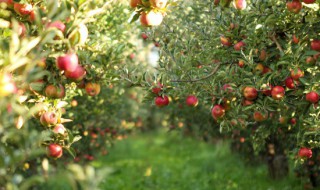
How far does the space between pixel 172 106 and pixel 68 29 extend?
6.24 m

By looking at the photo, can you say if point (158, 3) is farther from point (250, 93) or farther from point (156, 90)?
point (250, 93)

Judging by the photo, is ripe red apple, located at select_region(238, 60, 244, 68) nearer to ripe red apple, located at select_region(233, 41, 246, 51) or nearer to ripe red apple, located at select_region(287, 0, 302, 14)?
ripe red apple, located at select_region(233, 41, 246, 51)

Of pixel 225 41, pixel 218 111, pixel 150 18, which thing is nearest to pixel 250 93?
pixel 218 111

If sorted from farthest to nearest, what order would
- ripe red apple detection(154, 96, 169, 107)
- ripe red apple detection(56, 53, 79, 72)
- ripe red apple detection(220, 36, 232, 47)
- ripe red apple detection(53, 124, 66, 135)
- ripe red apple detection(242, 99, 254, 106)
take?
1. ripe red apple detection(220, 36, 232, 47)
2. ripe red apple detection(154, 96, 169, 107)
3. ripe red apple detection(242, 99, 254, 106)
4. ripe red apple detection(53, 124, 66, 135)
5. ripe red apple detection(56, 53, 79, 72)

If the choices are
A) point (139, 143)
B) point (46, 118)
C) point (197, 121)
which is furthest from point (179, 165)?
point (46, 118)

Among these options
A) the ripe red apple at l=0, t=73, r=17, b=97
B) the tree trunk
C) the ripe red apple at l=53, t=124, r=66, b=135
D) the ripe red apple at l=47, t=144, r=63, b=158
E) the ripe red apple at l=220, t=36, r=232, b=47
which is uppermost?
the ripe red apple at l=0, t=73, r=17, b=97

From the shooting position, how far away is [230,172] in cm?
1073

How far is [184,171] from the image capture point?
11.5 metres

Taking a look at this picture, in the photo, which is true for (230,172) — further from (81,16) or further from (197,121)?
(81,16)

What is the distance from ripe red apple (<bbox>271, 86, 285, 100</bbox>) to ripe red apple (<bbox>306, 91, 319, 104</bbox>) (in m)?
0.23

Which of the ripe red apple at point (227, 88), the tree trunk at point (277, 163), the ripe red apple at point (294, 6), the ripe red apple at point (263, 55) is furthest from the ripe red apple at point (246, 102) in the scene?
the tree trunk at point (277, 163)

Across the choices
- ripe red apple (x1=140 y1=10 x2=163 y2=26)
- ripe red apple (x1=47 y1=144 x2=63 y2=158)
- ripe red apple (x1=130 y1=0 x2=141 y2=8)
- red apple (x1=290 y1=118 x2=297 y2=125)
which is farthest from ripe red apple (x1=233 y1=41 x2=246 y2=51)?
ripe red apple (x1=47 y1=144 x2=63 y2=158)

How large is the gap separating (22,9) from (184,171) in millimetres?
8728

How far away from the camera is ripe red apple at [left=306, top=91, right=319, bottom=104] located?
155 inches
